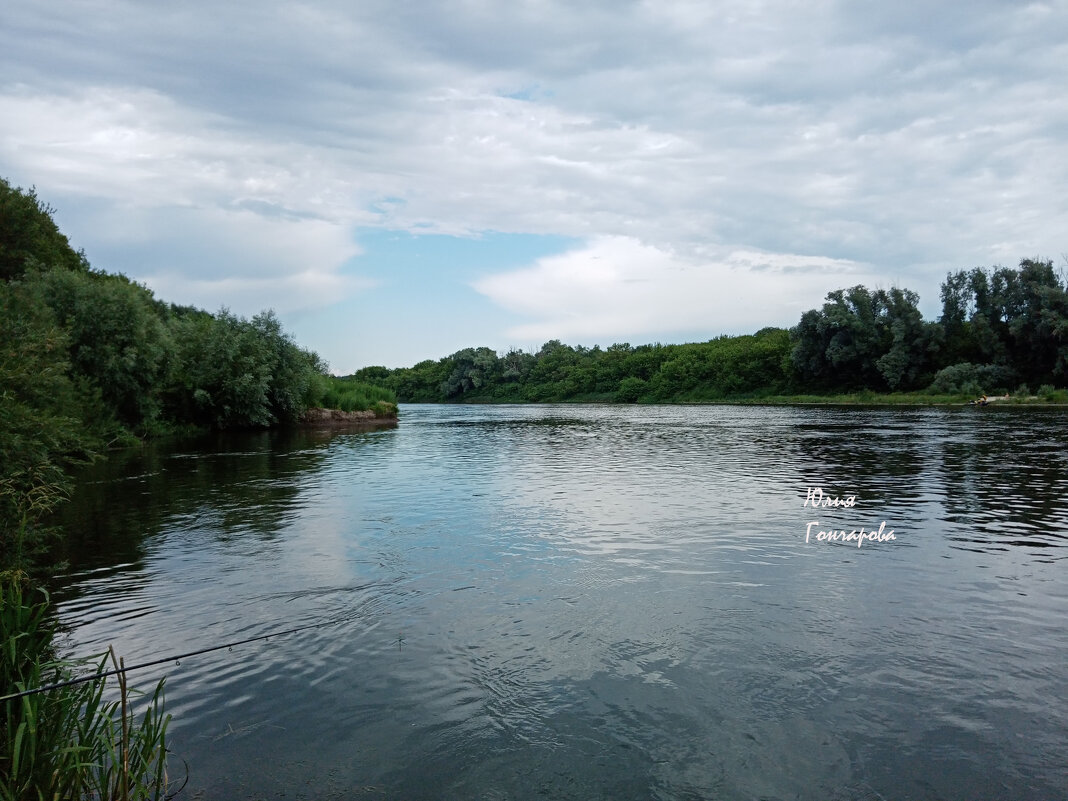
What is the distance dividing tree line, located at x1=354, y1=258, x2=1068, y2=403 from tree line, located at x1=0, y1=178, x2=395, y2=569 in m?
76.9

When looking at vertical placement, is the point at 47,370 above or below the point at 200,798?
above

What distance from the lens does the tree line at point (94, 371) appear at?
1513 centimetres

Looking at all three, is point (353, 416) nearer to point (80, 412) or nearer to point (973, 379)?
point (80, 412)

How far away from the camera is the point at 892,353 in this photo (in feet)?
339

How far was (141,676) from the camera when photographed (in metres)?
9.19

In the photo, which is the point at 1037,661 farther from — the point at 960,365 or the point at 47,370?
the point at 960,365

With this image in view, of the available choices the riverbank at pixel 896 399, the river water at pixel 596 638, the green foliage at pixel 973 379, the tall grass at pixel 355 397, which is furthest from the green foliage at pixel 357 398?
the green foliage at pixel 973 379

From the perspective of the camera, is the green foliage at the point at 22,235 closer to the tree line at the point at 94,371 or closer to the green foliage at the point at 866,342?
the tree line at the point at 94,371

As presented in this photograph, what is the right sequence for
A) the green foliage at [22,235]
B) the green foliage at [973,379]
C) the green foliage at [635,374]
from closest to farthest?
the green foliage at [22,235] < the green foliage at [973,379] < the green foliage at [635,374]

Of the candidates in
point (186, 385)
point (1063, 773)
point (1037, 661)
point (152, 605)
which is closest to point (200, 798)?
point (152, 605)

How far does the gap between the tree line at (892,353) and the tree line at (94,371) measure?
7689 centimetres

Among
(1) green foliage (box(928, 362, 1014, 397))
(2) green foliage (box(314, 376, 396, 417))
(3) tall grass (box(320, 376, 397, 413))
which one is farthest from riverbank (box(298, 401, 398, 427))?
(1) green foliage (box(928, 362, 1014, 397))

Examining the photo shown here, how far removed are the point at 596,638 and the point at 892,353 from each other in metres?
107

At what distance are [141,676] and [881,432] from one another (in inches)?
1882
